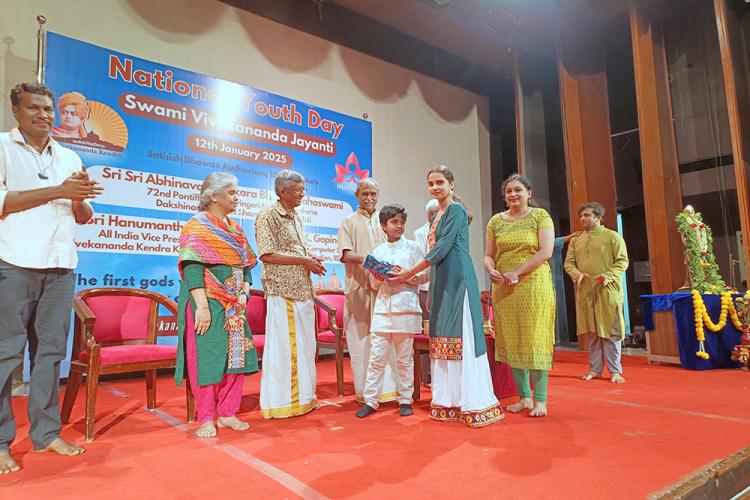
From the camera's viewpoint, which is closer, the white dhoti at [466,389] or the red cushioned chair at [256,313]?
the white dhoti at [466,389]

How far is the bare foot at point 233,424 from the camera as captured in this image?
249 cm

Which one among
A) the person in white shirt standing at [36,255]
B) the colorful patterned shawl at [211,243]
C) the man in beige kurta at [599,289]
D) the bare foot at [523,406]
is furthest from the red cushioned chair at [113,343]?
the man in beige kurta at [599,289]

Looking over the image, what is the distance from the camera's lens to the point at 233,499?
1563mm

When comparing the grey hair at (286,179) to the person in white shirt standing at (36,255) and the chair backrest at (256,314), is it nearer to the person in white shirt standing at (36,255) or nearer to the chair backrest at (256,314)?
the person in white shirt standing at (36,255)

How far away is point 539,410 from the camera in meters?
2.69

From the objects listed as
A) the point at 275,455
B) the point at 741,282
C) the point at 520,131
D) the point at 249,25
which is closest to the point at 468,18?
the point at 520,131

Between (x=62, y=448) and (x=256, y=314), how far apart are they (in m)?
2.17

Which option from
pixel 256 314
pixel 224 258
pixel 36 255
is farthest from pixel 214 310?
pixel 256 314

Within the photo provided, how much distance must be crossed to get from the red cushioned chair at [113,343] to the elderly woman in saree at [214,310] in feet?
1.06

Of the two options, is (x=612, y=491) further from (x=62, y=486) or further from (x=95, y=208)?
(x=95, y=208)

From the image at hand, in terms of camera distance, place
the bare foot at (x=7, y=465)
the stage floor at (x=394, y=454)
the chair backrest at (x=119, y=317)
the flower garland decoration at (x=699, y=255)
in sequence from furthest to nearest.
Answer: the flower garland decoration at (x=699, y=255) < the chair backrest at (x=119, y=317) < the bare foot at (x=7, y=465) < the stage floor at (x=394, y=454)

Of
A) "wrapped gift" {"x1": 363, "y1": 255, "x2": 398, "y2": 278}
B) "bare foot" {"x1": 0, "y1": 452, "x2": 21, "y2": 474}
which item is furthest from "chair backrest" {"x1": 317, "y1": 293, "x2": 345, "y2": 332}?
"bare foot" {"x1": 0, "y1": 452, "x2": 21, "y2": 474}

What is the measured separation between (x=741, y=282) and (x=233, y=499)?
6.48 m

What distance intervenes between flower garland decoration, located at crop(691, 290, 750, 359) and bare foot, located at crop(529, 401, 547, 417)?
263 cm
